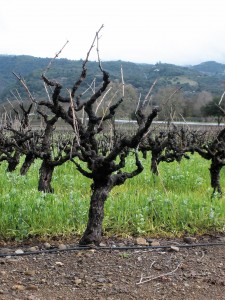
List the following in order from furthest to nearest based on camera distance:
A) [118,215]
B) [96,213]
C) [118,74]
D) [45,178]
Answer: [118,74], [45,178], [118,215], [96,213]

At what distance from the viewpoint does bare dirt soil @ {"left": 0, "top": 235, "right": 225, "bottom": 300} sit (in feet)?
13.7

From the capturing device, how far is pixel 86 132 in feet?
22.6

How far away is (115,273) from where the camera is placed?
460 centimetres

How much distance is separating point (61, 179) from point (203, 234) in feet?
17.5

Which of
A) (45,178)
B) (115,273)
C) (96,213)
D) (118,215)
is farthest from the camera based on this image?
(45,178)

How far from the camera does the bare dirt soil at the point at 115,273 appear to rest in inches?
165

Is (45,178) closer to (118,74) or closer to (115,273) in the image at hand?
(115,273)

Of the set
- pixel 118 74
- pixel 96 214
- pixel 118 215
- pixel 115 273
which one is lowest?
pixel 115 273

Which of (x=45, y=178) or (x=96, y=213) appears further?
(x=45, y=178)

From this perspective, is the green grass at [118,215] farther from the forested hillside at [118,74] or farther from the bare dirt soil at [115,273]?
the forested hillside at [118,74]

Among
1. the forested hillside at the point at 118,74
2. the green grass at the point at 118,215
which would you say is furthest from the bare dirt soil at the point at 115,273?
the forested hillside at the point at 118,74

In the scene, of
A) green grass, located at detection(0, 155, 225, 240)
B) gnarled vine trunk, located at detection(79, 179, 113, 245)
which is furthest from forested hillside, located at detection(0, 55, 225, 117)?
gnarled vine trunk, located at detection(79, 179, 113, 245)

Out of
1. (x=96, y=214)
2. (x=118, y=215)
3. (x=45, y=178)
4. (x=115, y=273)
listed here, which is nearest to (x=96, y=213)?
(x=96, y=214)

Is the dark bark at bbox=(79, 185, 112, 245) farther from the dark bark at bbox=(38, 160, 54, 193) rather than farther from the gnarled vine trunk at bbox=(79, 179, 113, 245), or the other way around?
the dark bark at bbox=(38, 160, 54, 193)
